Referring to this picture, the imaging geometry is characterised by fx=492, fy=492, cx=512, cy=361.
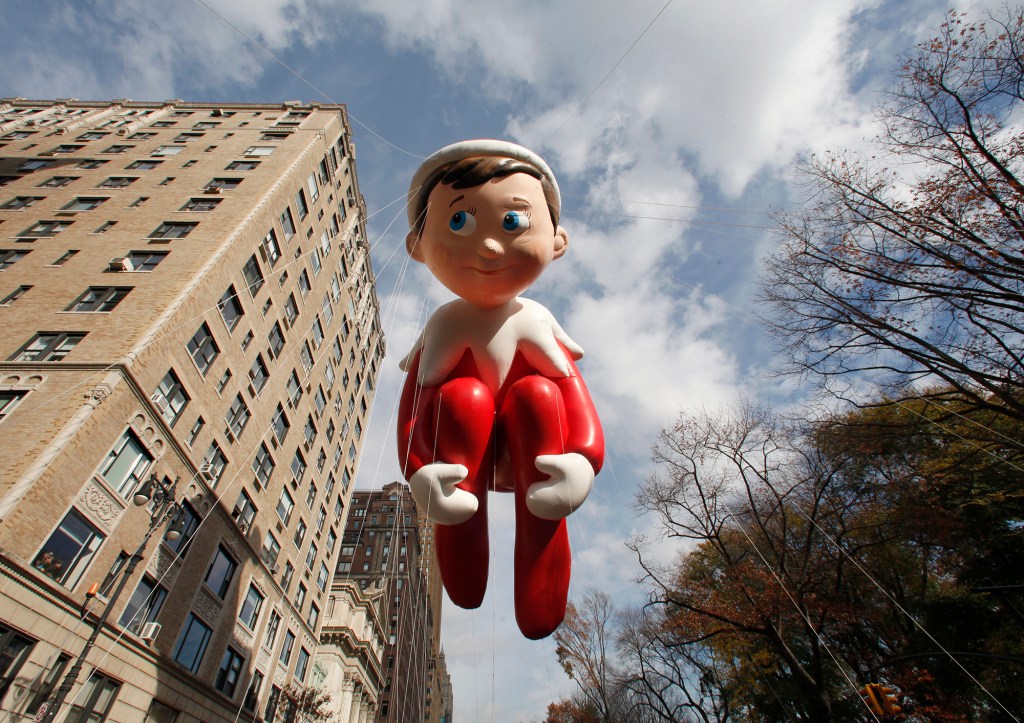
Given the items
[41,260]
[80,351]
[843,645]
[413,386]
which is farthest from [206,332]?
[843,645]

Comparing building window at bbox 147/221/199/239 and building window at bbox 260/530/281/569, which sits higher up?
building window at bbox 147/221/199/239

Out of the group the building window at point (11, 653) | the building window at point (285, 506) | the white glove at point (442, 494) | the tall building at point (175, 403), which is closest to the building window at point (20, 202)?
the tall building at point (175, 403)

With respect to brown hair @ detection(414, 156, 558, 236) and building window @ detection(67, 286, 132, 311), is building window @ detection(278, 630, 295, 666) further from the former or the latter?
brown hair @ detection(414, 156, 558, 236)

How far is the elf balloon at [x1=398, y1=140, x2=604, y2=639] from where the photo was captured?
14.2 feet

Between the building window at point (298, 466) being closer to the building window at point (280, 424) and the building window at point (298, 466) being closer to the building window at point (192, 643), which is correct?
the building window at point (280, 424)

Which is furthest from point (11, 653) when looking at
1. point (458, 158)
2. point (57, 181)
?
point (57, 181)

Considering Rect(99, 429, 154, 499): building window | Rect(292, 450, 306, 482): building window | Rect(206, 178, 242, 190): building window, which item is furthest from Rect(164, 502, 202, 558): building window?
Rect(206, 178, 242, 190): building window

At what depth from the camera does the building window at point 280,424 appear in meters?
19.9

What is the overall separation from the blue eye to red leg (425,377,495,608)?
63.8 inches

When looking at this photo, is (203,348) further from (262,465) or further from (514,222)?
(514,222)

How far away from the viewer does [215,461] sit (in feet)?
51.5

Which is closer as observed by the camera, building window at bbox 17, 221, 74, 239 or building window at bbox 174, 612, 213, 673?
building window at bbox 174, 612, 213, 673

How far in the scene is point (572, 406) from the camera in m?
4.97

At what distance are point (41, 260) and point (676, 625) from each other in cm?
2269
